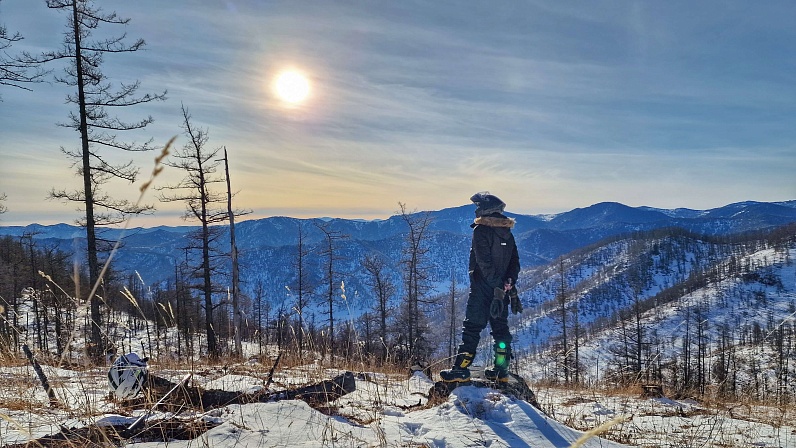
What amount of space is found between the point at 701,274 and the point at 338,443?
230400mm

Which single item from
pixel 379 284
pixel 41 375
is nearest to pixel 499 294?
pixel 41 375

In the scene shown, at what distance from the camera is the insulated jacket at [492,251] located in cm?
587

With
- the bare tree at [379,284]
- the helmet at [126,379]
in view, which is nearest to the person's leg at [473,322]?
the helmet at [126,379]

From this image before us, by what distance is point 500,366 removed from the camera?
18.3ft

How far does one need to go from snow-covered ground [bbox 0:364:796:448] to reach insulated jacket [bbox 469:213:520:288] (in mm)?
1724

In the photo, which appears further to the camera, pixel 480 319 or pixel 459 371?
pixel 480 319

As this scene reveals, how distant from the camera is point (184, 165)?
1678cm

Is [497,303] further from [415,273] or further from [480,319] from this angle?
[415,273]

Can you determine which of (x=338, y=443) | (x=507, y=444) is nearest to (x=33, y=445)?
(x=338, y=443)

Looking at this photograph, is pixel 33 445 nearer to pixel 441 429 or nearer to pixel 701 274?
pixel 441 429

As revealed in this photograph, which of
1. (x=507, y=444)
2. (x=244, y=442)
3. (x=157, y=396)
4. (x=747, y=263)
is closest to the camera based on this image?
(x=244, y=442)

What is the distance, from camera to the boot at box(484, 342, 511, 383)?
17.7ft

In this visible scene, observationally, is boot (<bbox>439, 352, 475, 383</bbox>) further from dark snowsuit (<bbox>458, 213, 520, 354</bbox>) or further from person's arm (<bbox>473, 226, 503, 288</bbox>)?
person's arm (<bbox>473, 226, 503, 288</bbox>)

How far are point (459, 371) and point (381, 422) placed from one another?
188 centimetres
